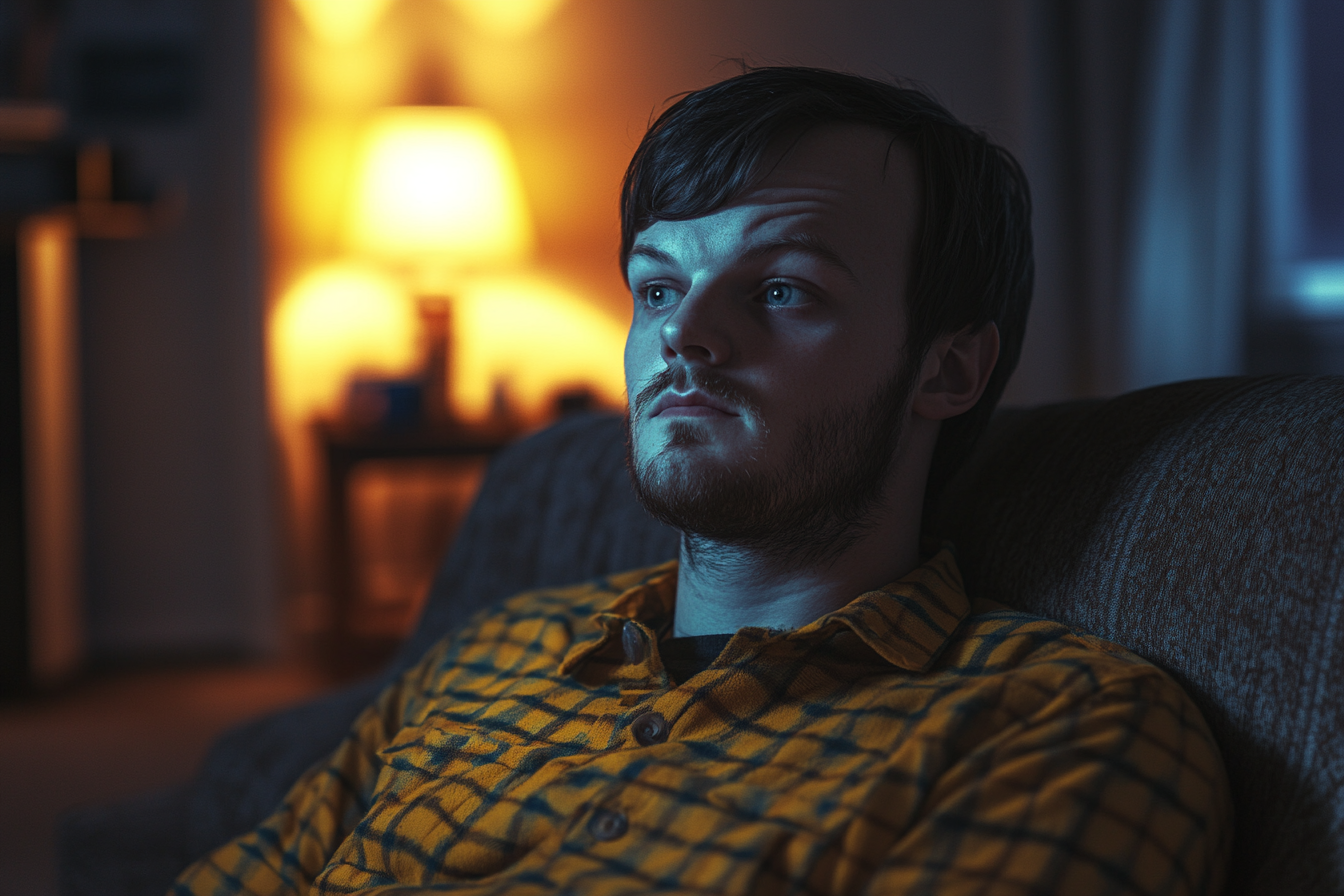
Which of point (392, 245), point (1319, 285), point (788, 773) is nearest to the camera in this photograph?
point (788, 773)

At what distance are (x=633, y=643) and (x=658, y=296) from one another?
281 millimetres

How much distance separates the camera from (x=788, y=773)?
0.71 metres

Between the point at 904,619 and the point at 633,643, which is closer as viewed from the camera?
the point at 904,619

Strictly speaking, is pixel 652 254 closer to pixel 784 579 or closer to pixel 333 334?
pixel 784 579

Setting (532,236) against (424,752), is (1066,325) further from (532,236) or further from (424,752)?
(424,752)

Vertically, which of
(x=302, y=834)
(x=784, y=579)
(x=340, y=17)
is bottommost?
(x=302, y=834)

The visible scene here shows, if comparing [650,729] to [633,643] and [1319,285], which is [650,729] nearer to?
[633,643]

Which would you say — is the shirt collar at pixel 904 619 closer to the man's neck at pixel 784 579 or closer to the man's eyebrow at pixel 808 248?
the man's neck at pixel 784 579

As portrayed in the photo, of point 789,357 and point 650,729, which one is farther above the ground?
point 789,357

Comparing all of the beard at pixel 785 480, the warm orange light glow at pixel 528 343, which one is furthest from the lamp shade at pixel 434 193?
the beard at pixel 785 480

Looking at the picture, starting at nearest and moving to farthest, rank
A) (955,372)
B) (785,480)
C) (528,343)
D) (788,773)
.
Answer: (788,773) < (785,480) < (955,372) < (528,343)

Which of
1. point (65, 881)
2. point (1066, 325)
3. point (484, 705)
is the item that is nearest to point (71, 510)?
point (65, 881)

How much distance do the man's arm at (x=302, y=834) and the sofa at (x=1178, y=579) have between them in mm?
153

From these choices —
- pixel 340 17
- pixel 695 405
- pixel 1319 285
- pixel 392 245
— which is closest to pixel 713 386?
pixel 695 405
